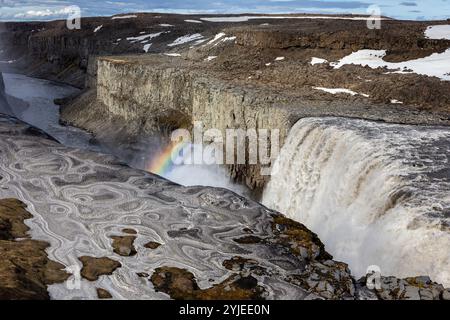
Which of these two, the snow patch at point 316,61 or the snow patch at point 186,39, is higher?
the snow patch at point 186,39

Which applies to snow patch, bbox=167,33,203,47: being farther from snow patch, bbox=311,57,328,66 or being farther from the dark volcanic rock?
the dark volcanic rock

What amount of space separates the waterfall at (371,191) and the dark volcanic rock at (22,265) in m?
8.48

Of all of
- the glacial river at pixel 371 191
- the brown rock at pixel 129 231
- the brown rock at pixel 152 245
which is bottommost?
the brown rock at pixel 152 245

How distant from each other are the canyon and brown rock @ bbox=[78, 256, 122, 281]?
0.25 m

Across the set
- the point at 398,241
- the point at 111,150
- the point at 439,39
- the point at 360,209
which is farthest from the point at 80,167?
the point at 439,39

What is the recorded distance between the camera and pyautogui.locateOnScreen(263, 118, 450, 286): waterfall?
12.8 metres

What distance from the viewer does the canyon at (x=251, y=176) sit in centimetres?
1348

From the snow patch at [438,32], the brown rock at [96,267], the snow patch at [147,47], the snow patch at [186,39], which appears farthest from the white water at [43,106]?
the brown rock at [96,267]

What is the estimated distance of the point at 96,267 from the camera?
46.3 feet

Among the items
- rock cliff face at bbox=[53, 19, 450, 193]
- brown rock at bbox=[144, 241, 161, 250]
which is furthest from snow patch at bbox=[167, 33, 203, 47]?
brown rock at bbox=[144, 241, 161, 250]

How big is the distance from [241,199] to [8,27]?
388 ft

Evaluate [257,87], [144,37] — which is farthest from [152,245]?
[144,37]

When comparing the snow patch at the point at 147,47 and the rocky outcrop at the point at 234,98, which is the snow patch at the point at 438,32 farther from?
the snow patch at the point at 147,47

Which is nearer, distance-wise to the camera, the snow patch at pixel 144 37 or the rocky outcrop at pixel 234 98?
the rocky outcrop at pixel 234 98
